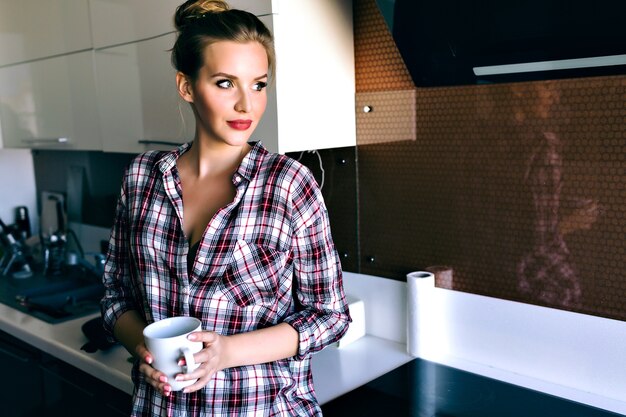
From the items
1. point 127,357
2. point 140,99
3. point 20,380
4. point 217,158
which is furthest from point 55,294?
point 217,158

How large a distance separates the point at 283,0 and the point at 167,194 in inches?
23.1

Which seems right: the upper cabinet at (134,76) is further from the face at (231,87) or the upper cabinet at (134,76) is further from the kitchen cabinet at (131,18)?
the face at (231,87)

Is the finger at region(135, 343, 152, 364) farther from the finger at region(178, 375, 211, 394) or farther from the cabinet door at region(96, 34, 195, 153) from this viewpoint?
the cabinet door at region(96, 34, 195, 153)

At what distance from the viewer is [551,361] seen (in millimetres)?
1394

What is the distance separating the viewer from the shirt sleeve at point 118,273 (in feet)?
3.48

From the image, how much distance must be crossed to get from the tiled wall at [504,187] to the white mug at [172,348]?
0.87 m

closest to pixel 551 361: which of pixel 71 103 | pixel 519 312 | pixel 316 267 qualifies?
pixel 519 312

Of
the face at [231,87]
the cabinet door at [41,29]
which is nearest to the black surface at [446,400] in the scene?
the face at [231,87]

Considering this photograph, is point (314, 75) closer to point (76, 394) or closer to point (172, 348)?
point (172, 348)

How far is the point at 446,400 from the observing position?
1.36 metres

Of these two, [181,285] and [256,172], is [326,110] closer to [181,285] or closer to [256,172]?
→ [256,172]

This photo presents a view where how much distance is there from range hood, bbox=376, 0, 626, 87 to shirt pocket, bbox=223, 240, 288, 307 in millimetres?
602

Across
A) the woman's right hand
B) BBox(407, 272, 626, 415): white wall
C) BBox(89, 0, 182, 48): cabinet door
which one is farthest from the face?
BBox(407, 272, 626, 415): white wall

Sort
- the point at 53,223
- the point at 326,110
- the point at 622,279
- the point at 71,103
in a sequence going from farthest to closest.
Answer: the point at 53,223, the point at 71,103, the point at 326,110, the point at 622,279
